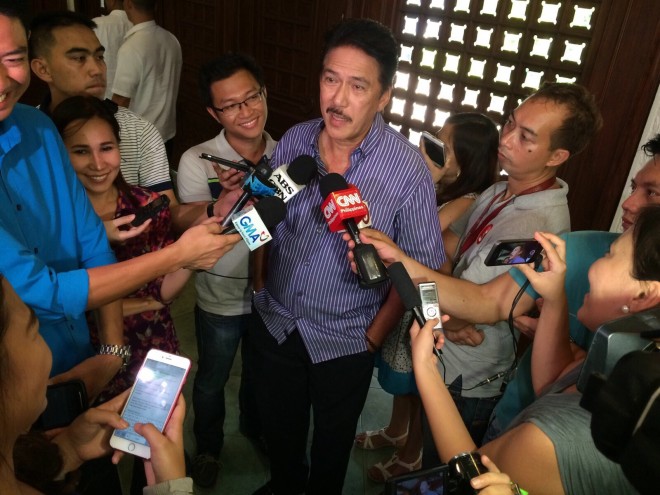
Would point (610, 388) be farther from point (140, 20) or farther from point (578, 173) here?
point (140, 20)

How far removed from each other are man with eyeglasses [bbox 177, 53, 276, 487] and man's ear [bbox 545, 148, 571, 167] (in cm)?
105

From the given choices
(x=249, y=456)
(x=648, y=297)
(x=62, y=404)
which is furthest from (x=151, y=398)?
(x=249, y=456)

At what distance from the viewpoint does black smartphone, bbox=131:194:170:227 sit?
5.24ft

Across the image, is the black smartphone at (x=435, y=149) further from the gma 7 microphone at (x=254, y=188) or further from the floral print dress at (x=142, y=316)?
the floral print dress at (x=142, y=316)

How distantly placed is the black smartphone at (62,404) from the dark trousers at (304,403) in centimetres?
70

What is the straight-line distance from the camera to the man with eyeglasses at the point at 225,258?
1.91m

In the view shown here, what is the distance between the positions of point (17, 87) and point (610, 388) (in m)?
1.42

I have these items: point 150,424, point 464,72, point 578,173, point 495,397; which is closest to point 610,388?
point 150,424

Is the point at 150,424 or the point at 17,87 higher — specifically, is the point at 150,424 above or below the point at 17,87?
below

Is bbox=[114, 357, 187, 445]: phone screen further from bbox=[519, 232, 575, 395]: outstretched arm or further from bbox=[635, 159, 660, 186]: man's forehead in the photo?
bbox=[635, 159, 660, 186]: man's forehead

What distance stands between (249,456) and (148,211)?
1332 mm

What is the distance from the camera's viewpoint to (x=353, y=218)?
1.32m

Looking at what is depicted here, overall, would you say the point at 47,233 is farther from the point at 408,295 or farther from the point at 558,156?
the point at 558,156

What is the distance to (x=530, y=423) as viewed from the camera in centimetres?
92
